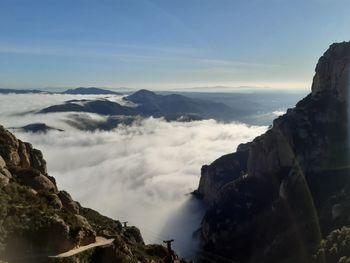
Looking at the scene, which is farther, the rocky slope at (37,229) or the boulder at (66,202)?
the boulder at (66,202)

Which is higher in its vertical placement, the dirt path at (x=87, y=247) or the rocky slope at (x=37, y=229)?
the rocky slope at (x=37, y=229)

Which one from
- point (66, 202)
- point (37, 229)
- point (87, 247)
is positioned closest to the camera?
point (37, 229)

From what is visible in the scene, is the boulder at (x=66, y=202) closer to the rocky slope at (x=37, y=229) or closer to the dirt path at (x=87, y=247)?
the rocky slope at (x=37, y=229)

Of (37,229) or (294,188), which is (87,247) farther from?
(294,188)

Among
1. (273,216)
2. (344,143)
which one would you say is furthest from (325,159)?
(273,216)

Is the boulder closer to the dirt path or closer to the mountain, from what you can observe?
the dirt path

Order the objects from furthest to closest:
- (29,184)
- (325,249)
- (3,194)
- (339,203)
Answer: (339,203)
(325,249)
(29,184)
(3,194)

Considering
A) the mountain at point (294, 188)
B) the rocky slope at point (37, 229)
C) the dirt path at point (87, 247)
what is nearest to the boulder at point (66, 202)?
the rocky slope at point (37, 229)

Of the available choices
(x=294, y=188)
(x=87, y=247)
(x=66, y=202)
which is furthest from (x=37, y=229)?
(x=294, y=188)

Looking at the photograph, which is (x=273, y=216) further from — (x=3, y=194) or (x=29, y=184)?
(x=3, y=194)
